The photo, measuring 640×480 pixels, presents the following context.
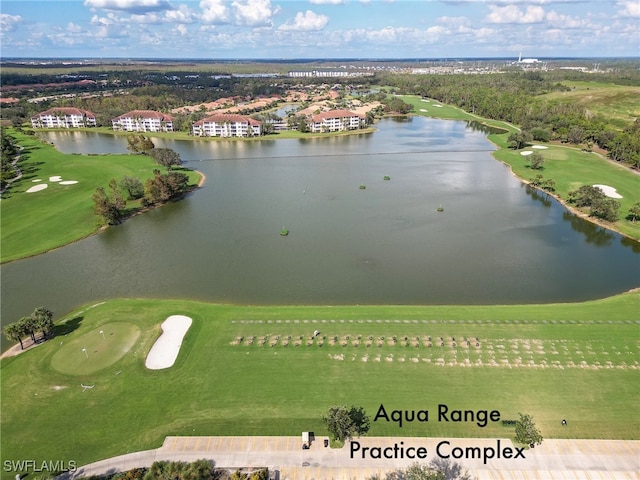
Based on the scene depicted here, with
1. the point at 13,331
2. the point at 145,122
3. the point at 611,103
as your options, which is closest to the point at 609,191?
the point at 13,331

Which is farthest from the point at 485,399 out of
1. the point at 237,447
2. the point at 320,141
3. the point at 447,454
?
the point at 320,141

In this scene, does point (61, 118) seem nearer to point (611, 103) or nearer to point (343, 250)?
point (343, 250)

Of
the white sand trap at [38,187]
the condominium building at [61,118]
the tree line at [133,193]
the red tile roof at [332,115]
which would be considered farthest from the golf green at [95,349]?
the condominium building at [61,118]

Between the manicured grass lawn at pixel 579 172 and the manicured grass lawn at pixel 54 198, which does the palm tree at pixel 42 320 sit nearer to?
the manicured grass lawn at pixel 54 198

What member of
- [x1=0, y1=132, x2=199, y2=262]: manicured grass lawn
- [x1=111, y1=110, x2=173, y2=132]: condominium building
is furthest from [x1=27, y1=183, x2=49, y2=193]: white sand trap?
[x1=111, y1=110, x2=173, y2=132]: condominium building

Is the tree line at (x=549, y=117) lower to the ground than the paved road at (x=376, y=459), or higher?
higher

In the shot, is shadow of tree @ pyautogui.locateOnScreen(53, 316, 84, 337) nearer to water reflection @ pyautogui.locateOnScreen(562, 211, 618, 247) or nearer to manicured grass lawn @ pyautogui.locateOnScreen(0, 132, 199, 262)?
manicured grass lawn @ pyautogui.locateOnScreen(0, 132, 199, 262)
